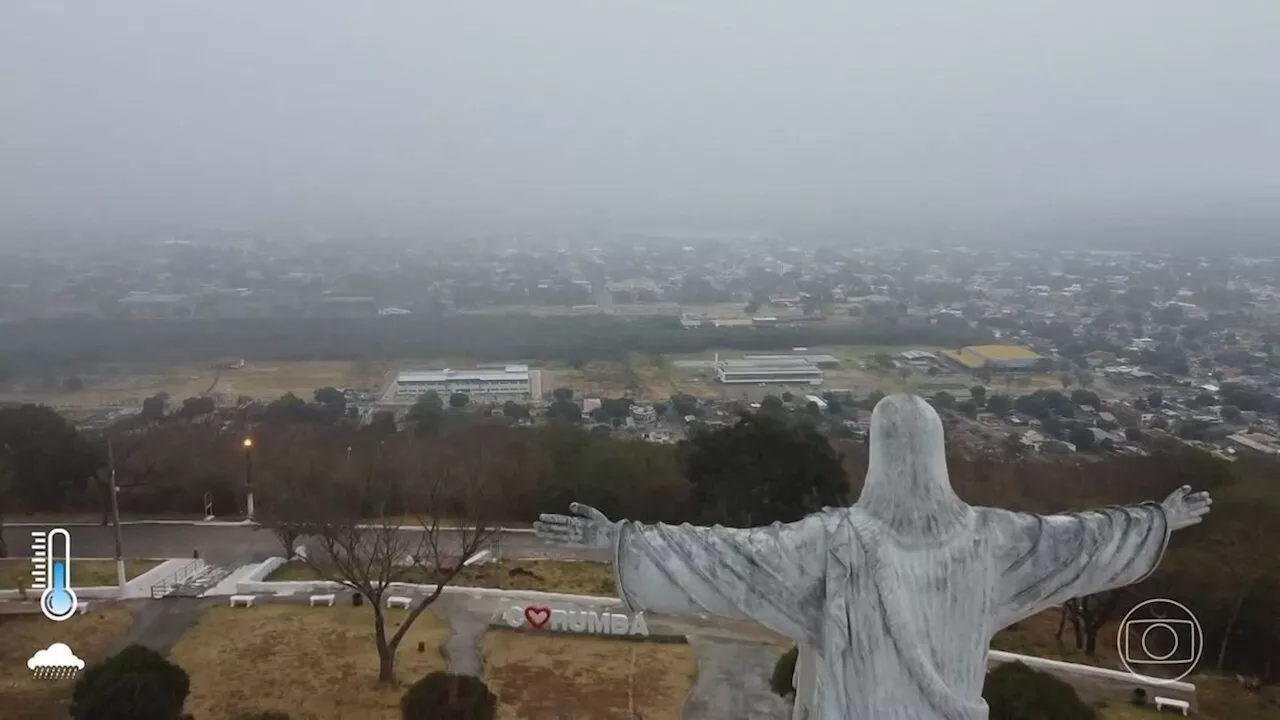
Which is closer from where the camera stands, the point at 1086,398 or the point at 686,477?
the point at 686,477

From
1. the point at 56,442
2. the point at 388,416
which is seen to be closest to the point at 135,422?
the point at 56,442

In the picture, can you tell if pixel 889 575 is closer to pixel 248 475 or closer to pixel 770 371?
pixel 248 475

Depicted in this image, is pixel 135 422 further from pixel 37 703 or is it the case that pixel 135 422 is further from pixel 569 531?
pixel 569 531

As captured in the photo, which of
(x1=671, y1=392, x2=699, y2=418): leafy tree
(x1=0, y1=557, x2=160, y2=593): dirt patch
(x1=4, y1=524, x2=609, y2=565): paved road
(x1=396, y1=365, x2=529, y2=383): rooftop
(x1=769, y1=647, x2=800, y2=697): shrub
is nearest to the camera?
(x1=769, y1=647, x2=800, y2=697): shrub

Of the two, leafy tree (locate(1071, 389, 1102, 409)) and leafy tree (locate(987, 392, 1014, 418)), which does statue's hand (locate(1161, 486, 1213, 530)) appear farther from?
leafy tree (locate(1071, 389, 1102, 409))

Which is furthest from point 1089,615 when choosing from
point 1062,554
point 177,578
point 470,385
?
point 470,385

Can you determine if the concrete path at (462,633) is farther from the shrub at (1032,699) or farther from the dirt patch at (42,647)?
the shrub at (1032,699)

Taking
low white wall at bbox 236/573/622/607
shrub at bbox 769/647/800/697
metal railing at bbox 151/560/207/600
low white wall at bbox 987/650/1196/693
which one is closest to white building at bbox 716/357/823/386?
low white wall at bbox 236/573/622/607

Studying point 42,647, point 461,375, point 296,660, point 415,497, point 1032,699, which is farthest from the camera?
point 461,375

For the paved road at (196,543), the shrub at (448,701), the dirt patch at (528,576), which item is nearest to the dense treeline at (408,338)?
the paved road at (196,543)
